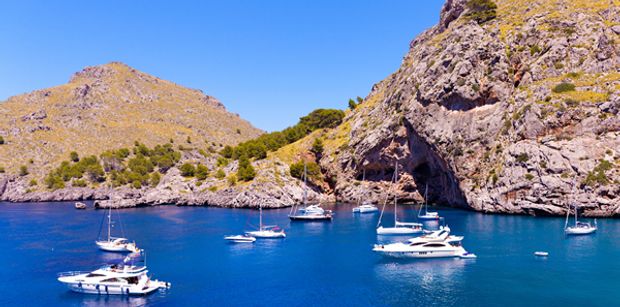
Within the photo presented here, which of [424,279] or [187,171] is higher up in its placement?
[187,171]

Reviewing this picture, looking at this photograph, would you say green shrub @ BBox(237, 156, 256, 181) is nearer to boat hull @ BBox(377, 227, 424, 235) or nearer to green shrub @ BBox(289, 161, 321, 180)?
green shrub @ BBox(289, 161, 321, 180)

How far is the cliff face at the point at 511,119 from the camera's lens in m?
114

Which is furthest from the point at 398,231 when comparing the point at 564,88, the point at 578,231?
the point at 564,88

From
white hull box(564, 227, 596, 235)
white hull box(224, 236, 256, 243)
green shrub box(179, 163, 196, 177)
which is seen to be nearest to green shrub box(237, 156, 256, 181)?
green shrub box(179, 163, 196, 177)

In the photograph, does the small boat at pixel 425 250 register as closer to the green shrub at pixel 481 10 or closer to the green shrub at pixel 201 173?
the green shrub at pixel 481 10

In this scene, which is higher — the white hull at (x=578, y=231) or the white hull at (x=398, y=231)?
the white hull at (x=578, y=231)

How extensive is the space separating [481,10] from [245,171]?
113860 millimetres

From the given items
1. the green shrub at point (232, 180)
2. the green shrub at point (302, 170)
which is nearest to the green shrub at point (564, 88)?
the green shrub at point (302, 170)

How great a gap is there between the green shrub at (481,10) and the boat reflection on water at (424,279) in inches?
4920

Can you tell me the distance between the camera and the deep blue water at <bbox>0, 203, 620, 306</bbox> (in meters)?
53.9

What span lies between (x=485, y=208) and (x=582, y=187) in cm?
2469

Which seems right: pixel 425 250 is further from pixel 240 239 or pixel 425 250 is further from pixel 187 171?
pixel 187 171

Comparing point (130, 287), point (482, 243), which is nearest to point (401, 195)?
point (482, 243)

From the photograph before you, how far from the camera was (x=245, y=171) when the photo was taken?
166625 mm
